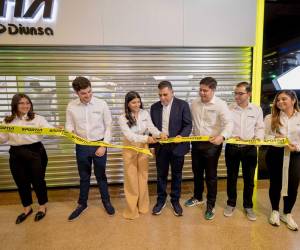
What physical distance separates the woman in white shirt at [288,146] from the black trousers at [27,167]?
8.37 feet

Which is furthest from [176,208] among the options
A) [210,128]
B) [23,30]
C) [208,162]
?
[23,30]

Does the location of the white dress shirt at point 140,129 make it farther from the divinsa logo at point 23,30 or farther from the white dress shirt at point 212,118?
the divinsa logo at point 23,30

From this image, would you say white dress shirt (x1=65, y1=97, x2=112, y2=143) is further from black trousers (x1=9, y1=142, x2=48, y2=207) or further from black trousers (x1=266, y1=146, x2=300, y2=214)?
black trousers (x1=266, y1=146, x2=300, y2=214)

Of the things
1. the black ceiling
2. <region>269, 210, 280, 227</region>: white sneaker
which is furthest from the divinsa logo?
<region>269, 210, 280, 227</region>: white sneaker

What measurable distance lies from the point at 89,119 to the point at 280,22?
3489mm

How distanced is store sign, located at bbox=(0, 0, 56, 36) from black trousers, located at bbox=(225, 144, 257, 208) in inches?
113

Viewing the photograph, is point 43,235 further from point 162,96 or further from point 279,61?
point 279,61

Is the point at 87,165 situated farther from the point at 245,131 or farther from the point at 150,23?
the point at 150,23

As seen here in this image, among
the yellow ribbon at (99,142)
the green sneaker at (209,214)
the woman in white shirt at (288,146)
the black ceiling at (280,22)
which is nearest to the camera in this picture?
the woman in white shirt at (288,146)

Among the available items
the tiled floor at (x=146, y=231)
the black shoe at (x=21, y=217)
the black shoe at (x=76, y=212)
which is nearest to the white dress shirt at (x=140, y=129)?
the tiled floor at (x=146, y=231)

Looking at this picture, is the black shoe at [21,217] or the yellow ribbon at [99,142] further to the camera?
the black shoe at [21,217]

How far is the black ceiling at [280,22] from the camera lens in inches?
166

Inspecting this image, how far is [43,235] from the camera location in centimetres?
276

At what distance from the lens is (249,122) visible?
115 inches
